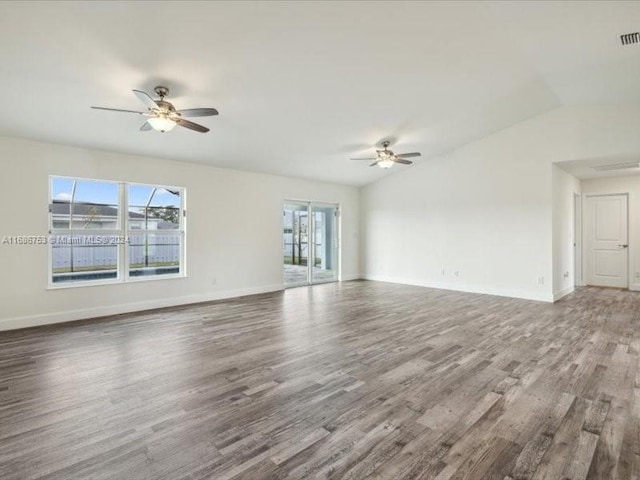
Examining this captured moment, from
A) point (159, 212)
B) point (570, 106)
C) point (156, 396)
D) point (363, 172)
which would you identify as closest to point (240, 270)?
point (159, 212)

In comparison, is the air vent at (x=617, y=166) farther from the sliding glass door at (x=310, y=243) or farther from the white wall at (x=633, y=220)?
the sliding glass door at (x=310, y=243)

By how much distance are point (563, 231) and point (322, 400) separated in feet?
21.3

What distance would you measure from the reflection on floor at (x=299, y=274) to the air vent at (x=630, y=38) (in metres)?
6.73

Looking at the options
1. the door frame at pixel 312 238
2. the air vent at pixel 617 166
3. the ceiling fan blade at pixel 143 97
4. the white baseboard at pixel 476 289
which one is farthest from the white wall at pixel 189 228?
the air vent at pixel 617 166

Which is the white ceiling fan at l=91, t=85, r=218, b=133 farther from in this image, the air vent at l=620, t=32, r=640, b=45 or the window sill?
the air vent at l=620, t=32, r=640, b=45

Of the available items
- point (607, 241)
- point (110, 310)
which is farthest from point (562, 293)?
point (110, 310)

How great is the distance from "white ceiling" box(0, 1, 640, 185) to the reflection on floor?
11.3ft

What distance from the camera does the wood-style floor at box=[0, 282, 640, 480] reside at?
1918mm

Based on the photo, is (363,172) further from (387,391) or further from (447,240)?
(387,391)

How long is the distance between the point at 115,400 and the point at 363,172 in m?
6.72

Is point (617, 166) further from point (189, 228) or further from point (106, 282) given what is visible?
point (106, 282)

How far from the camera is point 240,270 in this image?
702 centimetres

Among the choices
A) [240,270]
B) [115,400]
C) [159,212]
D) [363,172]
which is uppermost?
[363,172]

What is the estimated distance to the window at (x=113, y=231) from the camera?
5125mm
